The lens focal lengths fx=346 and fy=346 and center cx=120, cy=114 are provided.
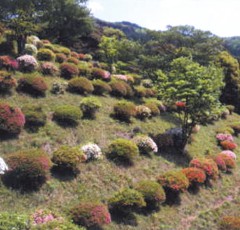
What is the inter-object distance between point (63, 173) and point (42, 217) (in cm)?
386

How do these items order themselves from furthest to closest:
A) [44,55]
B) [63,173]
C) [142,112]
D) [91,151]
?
[44,55], [142,112], [91,151], [63,173]

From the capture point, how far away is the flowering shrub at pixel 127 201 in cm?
1417

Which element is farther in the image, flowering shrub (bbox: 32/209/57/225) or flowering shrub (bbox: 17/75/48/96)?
flowering shrub (bbox: 17/75/48/96)

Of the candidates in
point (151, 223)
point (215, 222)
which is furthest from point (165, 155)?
point (151, 223)

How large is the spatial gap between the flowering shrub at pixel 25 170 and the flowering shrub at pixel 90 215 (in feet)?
6.69

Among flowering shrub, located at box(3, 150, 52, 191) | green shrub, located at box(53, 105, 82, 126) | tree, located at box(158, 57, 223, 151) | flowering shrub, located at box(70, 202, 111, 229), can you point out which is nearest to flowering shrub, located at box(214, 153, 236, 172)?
tree, located at box(158, 57, 223, 151)

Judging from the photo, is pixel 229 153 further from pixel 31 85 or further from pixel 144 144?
pixel 31 85

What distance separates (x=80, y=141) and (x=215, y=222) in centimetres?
787

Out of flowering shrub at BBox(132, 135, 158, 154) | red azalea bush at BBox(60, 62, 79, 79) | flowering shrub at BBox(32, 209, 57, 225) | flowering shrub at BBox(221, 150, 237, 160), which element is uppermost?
red azalea bush at BBox(60, 62, 79, 79)

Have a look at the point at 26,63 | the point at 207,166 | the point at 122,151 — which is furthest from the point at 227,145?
the point at 26,63

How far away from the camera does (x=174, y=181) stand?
1703 centimetres

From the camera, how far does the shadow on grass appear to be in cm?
1501

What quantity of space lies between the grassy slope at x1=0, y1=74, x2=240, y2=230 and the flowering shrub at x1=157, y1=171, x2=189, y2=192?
86cm

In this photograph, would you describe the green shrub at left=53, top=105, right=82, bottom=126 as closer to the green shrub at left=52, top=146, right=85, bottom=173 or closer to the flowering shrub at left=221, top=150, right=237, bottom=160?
the green shrub at left=52, top=146, right=85, bottom=173
